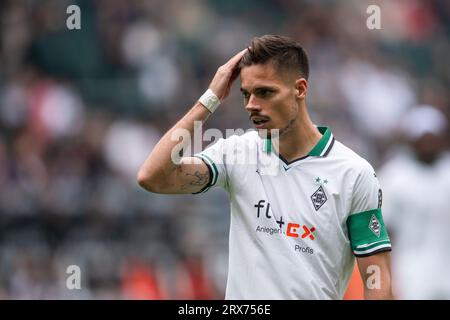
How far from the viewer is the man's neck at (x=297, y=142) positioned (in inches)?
241

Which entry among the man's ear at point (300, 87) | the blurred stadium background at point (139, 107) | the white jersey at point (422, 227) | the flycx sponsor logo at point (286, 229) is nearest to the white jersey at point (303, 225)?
the flycx sponsor logo at point (286, 229)

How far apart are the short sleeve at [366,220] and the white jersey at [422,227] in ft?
13.8

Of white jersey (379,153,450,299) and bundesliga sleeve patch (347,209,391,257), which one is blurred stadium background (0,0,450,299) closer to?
white jersey (379,153,450,299)

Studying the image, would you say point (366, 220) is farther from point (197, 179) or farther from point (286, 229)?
point (197, 179)

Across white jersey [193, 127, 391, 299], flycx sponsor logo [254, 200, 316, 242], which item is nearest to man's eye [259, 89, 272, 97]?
white jersey [193, 127, 391, 299]

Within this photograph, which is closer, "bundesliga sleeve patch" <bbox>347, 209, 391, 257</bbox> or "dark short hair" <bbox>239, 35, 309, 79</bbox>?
"bundesliga sleeve patch" <bbox>347, 209, 391, 257</bbox>

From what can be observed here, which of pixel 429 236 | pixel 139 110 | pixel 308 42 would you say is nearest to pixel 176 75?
pixel 139 110

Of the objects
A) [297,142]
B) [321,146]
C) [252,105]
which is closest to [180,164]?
[252,105]

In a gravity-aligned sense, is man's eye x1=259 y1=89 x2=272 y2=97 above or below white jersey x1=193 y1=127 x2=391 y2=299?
above

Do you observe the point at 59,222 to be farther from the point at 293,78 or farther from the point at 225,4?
the point at 293,78

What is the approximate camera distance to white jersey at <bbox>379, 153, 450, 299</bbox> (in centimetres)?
1001

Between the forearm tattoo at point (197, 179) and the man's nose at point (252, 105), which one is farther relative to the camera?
the forearm tattoo at point (197, 179)

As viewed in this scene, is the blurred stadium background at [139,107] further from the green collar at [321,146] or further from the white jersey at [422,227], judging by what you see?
the green collar at [321,146]

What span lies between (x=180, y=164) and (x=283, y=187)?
571mm
